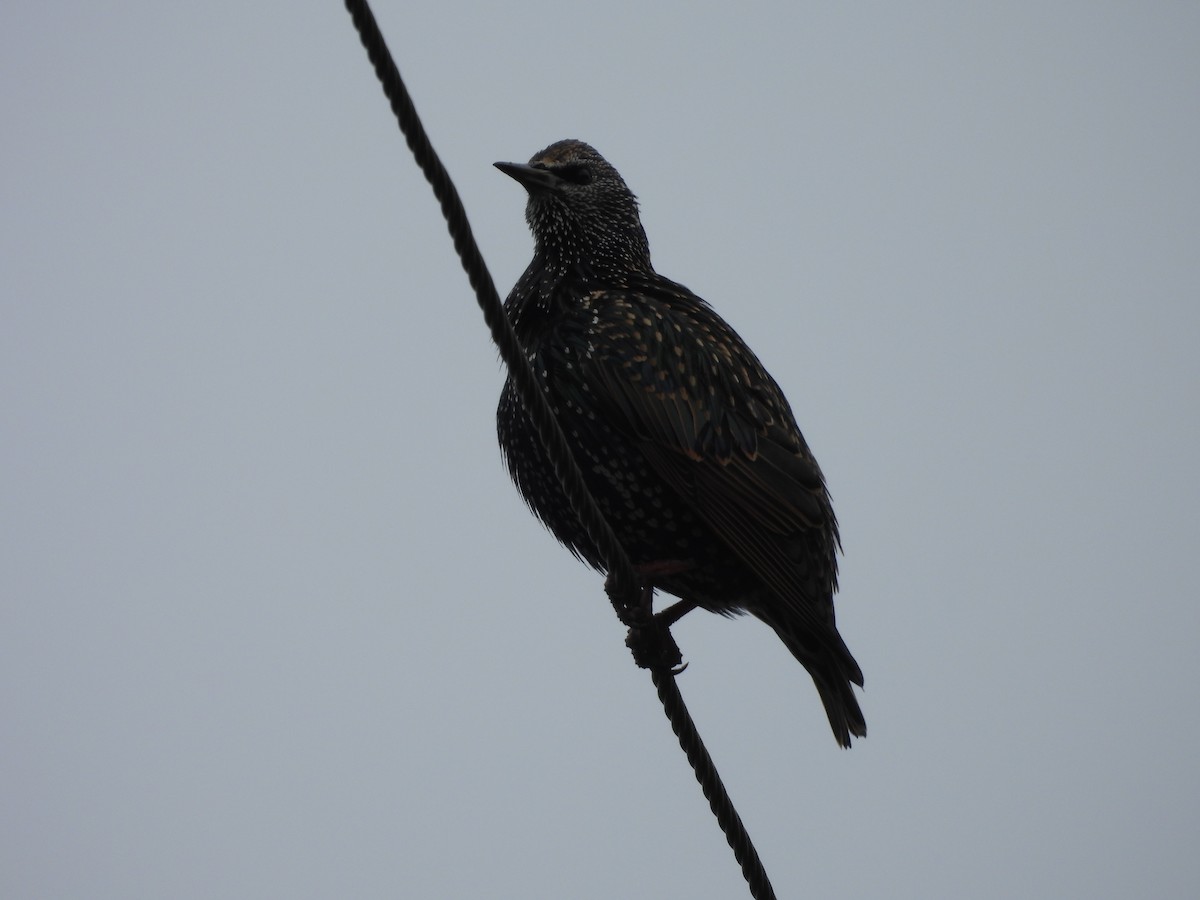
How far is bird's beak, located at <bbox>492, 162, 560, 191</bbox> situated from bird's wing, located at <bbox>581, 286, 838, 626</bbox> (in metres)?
0.58

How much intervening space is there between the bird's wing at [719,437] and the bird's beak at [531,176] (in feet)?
1.90

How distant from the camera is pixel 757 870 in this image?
11.5 feet

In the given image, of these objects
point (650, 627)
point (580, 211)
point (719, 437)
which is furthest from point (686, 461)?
point (580, 211)

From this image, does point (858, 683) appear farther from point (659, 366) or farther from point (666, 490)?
point (659, 366)

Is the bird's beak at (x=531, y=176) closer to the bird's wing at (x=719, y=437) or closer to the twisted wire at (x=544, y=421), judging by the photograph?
the bird's wing at (x=719, y=437)

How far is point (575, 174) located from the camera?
→ 5160 mm

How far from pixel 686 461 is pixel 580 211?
1252mm

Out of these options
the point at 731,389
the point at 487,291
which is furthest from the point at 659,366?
the point at 487,291

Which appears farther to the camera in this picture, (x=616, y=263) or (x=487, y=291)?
(x=616, y=263)

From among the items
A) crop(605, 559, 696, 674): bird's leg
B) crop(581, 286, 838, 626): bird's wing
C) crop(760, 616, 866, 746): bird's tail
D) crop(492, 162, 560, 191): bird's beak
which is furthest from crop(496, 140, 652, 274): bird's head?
crop(760, 616, 866, 746): bird's tail

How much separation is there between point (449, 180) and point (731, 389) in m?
2.05

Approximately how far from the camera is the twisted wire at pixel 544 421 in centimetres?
246

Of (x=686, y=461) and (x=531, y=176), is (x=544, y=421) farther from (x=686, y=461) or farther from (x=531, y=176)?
(x=531, y=176)

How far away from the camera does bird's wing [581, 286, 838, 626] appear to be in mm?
4270
